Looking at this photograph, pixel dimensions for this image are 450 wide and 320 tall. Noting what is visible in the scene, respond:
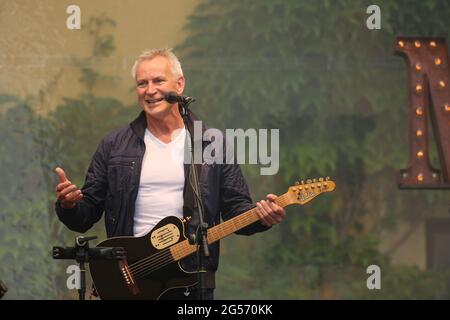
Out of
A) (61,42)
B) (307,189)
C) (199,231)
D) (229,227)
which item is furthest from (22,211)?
(199,231)

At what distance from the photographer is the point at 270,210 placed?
16.7ft

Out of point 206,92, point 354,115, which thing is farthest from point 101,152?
point 354,115

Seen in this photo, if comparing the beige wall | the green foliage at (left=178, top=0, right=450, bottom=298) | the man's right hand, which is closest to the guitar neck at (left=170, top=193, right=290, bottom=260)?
the man's right hand

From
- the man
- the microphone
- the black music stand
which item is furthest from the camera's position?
the man

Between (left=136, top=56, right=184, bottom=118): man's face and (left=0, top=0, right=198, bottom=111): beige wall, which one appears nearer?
(left=136, top=56, right=184, bottom=118): man's face

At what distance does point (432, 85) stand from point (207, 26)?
5.37 feet

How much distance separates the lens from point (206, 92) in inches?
300

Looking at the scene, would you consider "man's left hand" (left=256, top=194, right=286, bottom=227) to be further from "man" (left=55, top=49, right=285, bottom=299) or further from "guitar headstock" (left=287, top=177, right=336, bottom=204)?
"guitar headstock" (left=287, top=177, right=336, bottom=204)

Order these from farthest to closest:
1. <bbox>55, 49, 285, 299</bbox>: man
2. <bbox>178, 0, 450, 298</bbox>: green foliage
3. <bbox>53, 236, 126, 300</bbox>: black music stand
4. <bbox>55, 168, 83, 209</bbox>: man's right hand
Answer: <bbox>178, 0, 450, 298</bbox>: green foliage < <bbox>55, 49, 285, 299</bbox>: man < <bbox>55, 168, 83, 209</bbox>: man's right hand < <bbox>53, 236, 126, 300</bbox>: black music stand

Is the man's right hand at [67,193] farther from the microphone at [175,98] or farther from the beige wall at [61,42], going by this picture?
the beige wall at [61,42]

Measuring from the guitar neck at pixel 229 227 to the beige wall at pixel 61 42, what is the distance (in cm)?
262

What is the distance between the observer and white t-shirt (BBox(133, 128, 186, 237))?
16.8ft
